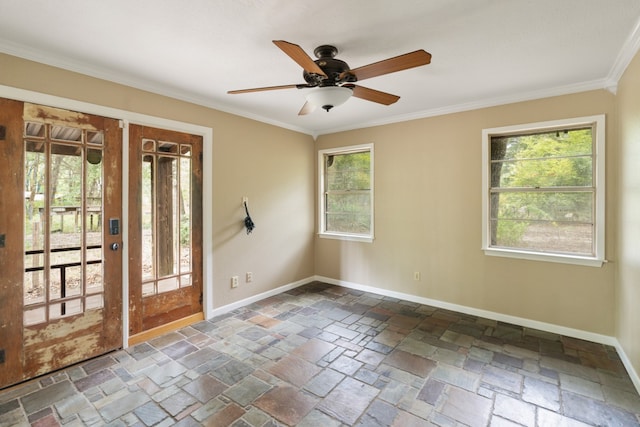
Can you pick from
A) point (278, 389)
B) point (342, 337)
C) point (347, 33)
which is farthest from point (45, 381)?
point (347, 33)

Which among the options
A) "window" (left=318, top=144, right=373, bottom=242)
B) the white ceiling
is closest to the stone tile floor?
"window" (left=318, top=144, right=373, bottom=242)

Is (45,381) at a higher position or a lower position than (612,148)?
lower

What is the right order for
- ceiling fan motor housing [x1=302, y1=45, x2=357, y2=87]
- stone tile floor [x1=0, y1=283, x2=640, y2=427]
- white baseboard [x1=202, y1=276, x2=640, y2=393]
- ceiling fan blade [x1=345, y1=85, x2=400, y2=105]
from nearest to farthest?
stone tile floor [x1=0, y1=283, x2=640, y2=427], ceiling fan motor housing [x1=302, y1=45, x2=357, y2=87], ceiling fan blade [x1=345, y1=85, x2=400, y2=105], white baseboard [x1=202, y1=276, x2=640, y2=393]

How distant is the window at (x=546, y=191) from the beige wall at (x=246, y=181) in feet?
8.47

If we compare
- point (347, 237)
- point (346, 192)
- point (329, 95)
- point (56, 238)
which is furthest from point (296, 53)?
point (347, 237)

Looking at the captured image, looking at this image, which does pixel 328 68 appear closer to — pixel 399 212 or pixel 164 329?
pixel 399 212

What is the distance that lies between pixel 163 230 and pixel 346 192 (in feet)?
8.77

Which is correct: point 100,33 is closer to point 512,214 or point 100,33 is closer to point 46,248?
point 46,248

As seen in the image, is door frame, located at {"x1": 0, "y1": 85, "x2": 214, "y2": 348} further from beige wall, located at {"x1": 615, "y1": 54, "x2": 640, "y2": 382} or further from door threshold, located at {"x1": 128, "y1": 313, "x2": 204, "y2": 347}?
beige wall, located at {"x1": 615, "y1": 54, "x2": 640, "y2": 382}

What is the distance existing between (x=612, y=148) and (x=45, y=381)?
5245mm

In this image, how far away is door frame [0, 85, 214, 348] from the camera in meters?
2.35

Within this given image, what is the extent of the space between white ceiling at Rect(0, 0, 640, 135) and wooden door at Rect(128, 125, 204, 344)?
0.62 meters

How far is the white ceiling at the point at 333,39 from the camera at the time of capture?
5.82ft

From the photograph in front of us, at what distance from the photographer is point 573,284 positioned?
303 centimetres
